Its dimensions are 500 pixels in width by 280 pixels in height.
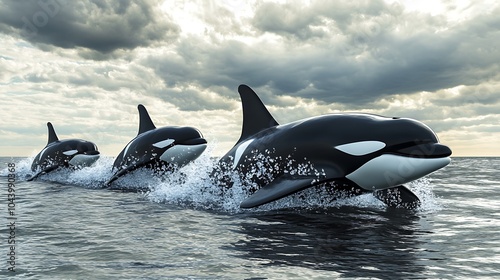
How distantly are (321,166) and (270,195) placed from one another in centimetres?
116

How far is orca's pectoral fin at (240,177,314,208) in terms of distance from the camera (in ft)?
25.2

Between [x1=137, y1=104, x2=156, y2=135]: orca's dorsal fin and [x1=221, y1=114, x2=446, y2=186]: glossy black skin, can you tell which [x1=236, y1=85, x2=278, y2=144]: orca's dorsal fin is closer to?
[x1=221, y1=114, x2=446, y2=186]: glossy black skin

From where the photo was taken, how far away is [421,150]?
24.9 ft

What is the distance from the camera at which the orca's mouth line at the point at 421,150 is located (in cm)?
750

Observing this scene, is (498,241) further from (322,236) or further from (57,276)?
(57,276)

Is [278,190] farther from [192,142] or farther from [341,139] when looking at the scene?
[192,142]

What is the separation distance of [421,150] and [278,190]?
254 centimetres

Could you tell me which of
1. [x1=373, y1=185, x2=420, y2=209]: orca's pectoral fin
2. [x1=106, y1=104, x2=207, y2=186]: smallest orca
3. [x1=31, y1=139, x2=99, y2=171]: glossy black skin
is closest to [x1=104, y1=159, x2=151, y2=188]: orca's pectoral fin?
[x1=106, y1=104, x2=207, y2=186]: smallest orca

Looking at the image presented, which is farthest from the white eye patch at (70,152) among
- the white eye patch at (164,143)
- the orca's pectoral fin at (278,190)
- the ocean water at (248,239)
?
the orca's pectoral fin at (278,190)

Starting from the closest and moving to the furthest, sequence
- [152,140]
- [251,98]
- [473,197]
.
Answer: [251,98], [473,197], [152,140]

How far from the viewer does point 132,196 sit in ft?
41.9

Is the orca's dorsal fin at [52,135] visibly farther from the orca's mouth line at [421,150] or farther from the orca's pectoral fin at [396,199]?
the orca's mouth line at [421,150]

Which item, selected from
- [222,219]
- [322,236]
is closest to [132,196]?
[222,219]

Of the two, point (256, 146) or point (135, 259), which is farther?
point (256, 146)
